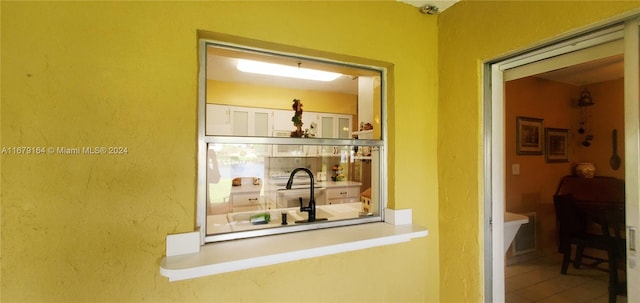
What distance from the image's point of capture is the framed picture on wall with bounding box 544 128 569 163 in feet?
5.75

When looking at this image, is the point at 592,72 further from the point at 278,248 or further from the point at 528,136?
the point at 278,248

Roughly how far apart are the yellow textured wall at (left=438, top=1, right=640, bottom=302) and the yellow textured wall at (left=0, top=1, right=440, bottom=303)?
2.64 feet

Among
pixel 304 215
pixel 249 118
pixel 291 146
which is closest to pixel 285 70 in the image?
pixel 291 146

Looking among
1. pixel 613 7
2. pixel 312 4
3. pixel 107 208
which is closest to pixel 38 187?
pixel 107 208

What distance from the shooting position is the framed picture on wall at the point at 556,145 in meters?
1.75

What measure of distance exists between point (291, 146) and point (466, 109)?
4.00 feet

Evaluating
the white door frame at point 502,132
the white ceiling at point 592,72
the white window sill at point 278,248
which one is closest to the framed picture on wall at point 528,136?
the white ceiling at point 592,72

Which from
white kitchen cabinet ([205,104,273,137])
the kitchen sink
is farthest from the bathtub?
white kitchen cabinet ([205,104,273,137])

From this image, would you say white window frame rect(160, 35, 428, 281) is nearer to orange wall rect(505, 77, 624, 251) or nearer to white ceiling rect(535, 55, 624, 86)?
orange wall rect(505, 77, 624, 251)

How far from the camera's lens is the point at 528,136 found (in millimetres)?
2070

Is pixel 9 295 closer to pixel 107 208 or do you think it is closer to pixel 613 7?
pixel 107 208

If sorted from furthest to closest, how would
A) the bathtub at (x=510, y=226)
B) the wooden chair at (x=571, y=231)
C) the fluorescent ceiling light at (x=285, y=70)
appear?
the wooden chair at (x=571, y=231), the fluorescent ceiling light at (x=285, y=70), the bathtub at (x=510, y=226)

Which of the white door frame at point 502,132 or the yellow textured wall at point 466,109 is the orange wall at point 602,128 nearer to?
the white door frame at point 502,132

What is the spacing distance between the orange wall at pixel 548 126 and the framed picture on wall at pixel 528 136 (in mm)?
42
